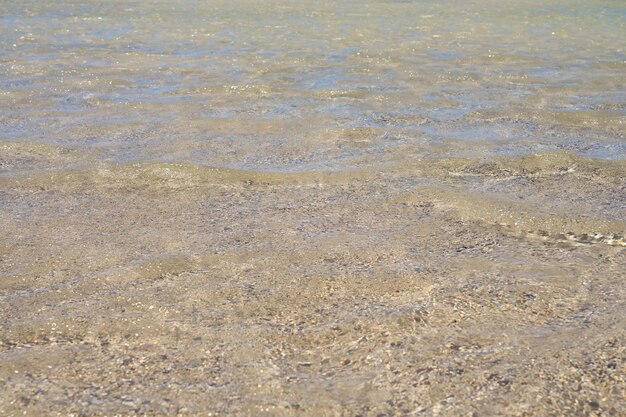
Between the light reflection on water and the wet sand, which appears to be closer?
the wet sand

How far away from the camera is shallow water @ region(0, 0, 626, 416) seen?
213 cm

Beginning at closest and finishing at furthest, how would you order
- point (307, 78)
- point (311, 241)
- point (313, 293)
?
1. point (313, 293)
2. point (311, 241)
3. point (307, 78)

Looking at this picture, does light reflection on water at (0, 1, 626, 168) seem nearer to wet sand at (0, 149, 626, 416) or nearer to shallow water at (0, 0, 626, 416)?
shallow water at (0, 0, 626, 416)

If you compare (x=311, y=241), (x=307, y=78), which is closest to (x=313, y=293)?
(x=311, y=241)

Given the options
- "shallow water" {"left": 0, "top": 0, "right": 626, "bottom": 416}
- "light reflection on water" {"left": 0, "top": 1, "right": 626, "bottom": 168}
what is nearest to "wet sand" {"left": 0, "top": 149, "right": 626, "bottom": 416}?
"shallow water" {"left": 0, "top": 0, "right": 626, "bottom": 416}

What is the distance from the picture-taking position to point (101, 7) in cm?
1267

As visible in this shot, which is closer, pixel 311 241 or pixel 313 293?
pixel 313 293

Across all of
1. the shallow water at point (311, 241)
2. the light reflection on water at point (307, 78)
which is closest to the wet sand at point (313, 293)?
the shallow water at point (311, 241)

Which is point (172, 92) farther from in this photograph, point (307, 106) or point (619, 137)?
point (619, 137)

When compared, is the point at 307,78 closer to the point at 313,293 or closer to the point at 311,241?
the point at 311,241

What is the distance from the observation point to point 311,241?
316 cm

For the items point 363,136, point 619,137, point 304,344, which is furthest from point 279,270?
point 619,137

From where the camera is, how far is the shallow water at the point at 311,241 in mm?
2127

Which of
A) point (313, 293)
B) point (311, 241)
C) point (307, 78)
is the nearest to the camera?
point (313, 293)
